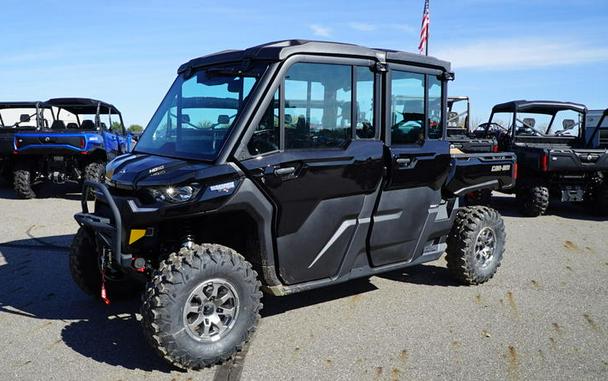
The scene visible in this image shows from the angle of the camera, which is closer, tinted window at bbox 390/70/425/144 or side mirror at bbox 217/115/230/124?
side mirror at bbox 217/115/230/124

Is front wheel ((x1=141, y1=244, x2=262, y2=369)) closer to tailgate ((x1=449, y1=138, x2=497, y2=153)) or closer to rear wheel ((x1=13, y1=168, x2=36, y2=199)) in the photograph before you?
tailgate ((x1=449, y1=138, x2=497, y2=153))

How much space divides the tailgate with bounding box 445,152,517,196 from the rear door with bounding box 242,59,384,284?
1.21 m

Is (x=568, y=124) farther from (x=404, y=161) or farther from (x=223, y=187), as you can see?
(x=223, y=187)

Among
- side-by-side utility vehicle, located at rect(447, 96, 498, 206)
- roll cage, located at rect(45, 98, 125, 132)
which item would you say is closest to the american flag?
side-by-side utility vehicle, located at rect(447, 96, 498, 206)

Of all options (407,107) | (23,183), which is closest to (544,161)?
(407,107)

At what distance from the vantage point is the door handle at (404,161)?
4.72 meters

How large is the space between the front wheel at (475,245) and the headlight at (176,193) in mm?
3091

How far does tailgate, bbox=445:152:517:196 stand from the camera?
545 cm

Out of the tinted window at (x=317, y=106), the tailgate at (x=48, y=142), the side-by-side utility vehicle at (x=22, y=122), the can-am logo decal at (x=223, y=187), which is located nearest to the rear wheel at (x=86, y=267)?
the can-am logo decal at (x=223, y=187)

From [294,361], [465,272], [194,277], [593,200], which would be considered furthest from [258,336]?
[593,200]

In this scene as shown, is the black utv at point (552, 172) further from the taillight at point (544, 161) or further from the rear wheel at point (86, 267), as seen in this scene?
the rear wheel at point (86, 267)

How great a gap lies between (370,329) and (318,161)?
1.52m

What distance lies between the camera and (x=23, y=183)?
11.6 metres

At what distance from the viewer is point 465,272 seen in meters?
5.65
